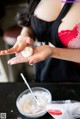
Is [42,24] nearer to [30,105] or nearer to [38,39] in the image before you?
[38,39]

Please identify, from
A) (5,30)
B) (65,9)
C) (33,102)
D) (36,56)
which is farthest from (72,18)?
(5,30)

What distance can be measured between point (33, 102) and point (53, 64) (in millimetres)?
283

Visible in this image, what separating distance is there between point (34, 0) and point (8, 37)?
0.86m

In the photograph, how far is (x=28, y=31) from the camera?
1.17 m

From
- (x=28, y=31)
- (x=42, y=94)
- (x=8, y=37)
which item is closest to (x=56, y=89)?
(x=42, y=94)

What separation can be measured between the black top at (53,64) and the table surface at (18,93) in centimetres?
15

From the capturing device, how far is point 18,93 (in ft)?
3.41

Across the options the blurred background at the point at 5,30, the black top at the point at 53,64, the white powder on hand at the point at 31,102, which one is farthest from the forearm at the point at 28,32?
the blurred background at the point at 5,30

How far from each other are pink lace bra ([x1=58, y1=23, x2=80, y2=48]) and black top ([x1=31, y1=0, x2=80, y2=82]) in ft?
0.09

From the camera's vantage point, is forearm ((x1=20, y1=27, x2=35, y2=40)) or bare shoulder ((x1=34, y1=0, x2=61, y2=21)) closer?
bare shoulder ((x1=34, y1=0, x2=61, y2=21))

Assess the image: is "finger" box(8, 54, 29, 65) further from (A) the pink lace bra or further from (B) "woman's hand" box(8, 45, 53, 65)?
(A) the pink lace bra

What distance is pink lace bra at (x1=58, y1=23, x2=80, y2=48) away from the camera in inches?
39.0

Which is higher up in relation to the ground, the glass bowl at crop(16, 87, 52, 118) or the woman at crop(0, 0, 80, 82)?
the woman at crop(0, 0, 80, 82)

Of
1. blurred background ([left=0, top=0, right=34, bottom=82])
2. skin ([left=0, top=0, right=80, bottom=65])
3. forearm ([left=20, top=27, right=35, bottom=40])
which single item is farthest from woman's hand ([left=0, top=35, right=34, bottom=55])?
blurred background ([left=0, top=0, right=34, bottom=82])
